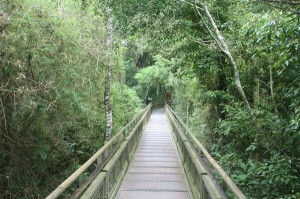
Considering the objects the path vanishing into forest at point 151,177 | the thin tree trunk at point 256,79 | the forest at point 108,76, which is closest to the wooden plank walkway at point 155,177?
the path vanishing into forest at point 151,177

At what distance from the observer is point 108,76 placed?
793 centimetres

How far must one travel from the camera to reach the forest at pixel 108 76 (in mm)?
4012

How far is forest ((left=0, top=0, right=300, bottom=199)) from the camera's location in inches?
158

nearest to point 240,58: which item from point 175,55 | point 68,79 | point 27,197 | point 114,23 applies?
point 175,55

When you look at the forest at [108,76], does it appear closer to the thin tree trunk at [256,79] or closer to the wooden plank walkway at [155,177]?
the thin tree trunk at [256,79]

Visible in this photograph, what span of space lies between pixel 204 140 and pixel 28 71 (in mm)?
8321

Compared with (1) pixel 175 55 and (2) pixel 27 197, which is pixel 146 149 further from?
(2) pixel 27 197

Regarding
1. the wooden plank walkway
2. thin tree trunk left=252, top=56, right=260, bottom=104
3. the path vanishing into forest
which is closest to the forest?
thin tree trunk left=252, top=56, right=260, bottom=104

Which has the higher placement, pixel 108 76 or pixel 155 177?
pixel 108 76

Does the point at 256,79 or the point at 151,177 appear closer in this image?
the point at 151,177

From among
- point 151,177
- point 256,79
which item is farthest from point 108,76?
point 256,79

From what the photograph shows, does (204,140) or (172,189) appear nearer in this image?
(172,189)

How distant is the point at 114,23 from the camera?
7945 millimetres

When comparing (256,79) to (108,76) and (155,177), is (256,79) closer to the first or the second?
(155,177)
